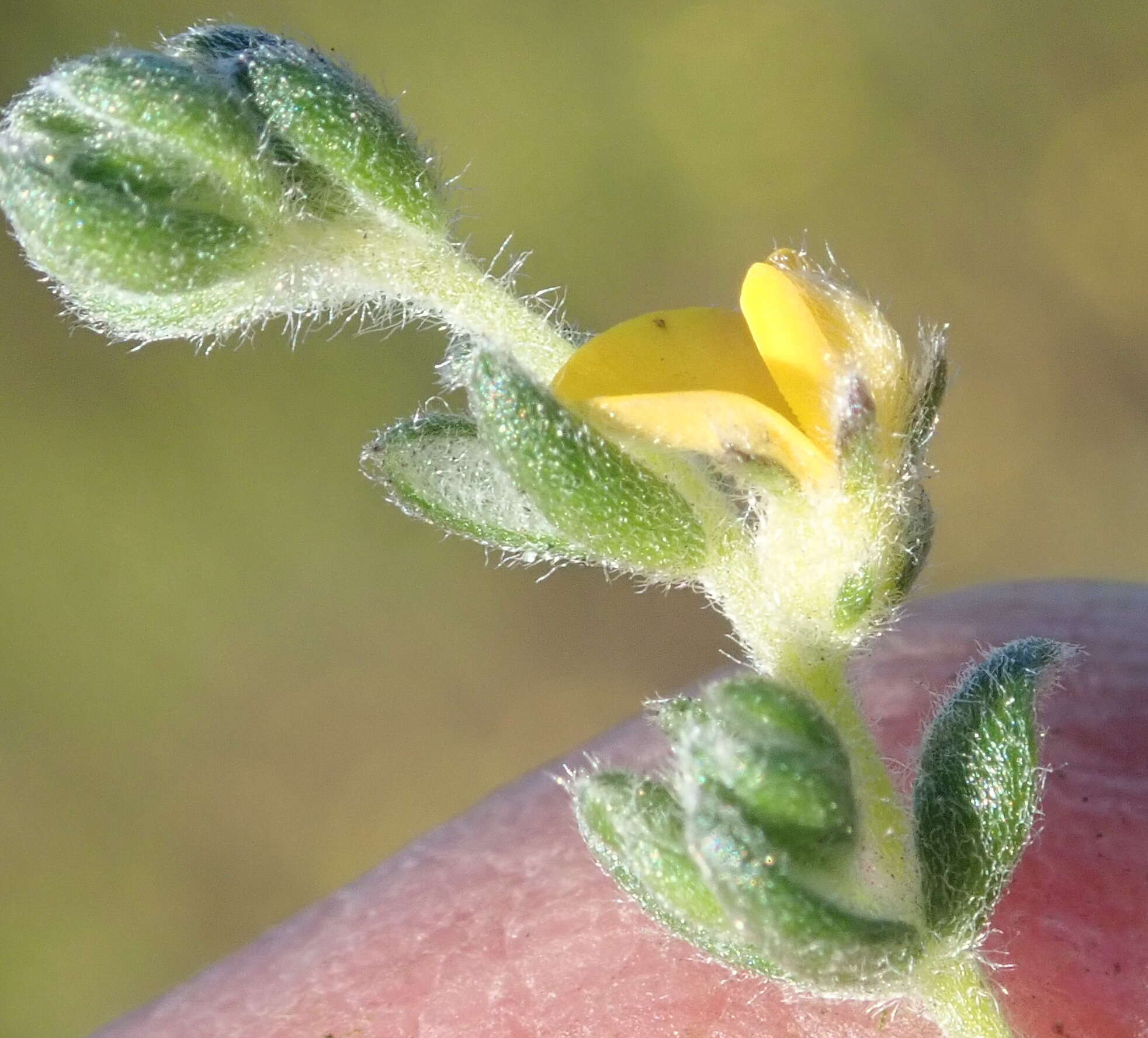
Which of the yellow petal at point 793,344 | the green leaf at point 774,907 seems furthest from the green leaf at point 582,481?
the green leaf at point 774,907

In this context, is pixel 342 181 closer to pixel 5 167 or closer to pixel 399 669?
pixel 5 167

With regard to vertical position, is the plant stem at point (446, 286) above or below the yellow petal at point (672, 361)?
above

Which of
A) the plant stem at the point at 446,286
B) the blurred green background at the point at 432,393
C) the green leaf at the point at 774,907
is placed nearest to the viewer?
the green leaf at the point at 774,907

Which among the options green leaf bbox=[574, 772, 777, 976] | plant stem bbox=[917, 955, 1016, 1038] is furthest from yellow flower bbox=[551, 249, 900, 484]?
plant stem bbox=[917, 955, 1016, 1038]

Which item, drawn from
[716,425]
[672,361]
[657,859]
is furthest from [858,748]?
[672,361]

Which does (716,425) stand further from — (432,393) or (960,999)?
(432,393)

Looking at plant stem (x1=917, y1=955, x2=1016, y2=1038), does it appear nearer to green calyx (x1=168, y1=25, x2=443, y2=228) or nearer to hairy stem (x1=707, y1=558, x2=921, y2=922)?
hairy stem (x1=707, y1=558, x2=921, y2=922)

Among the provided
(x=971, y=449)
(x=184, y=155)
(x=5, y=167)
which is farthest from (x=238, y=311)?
(x=971, y=449)

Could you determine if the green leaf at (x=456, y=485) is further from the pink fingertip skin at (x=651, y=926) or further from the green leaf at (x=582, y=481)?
the pink fingertip skin at (x=651, y=926)
